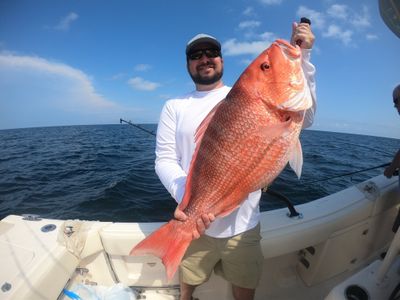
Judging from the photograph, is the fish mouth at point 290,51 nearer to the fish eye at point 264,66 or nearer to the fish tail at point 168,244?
the fish eye at point 264,66

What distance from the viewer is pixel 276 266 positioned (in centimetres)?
314

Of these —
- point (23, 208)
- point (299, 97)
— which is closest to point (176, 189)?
point (299, 97)

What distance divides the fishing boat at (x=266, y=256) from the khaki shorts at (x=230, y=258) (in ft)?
1.44

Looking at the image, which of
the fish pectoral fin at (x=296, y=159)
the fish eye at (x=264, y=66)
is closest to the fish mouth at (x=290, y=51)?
the fish eye at (x=264, y=66)

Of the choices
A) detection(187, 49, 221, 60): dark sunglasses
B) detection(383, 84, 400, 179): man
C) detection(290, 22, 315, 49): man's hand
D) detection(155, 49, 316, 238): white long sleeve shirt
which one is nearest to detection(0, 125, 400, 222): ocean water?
detection(383, 84, 400, 179): man

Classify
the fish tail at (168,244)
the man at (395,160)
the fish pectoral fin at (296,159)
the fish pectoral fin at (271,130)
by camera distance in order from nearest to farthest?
the fish pectoral fin at (271,130), the fish pectoral fin at (296,159), the fish tail at (168,244), the man at (395,160)

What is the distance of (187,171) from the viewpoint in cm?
210

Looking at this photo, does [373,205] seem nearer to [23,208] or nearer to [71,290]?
[71,290]

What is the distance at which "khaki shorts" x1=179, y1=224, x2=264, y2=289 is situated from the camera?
6.55ft

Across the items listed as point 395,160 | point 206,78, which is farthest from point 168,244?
point 395,160

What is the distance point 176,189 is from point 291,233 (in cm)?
146

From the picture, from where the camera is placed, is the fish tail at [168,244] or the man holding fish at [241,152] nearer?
the man holding fish at [241,152]

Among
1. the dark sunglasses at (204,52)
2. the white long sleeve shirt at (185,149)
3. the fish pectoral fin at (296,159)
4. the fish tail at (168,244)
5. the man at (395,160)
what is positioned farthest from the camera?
the man at (395,160)

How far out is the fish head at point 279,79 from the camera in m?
1.34
